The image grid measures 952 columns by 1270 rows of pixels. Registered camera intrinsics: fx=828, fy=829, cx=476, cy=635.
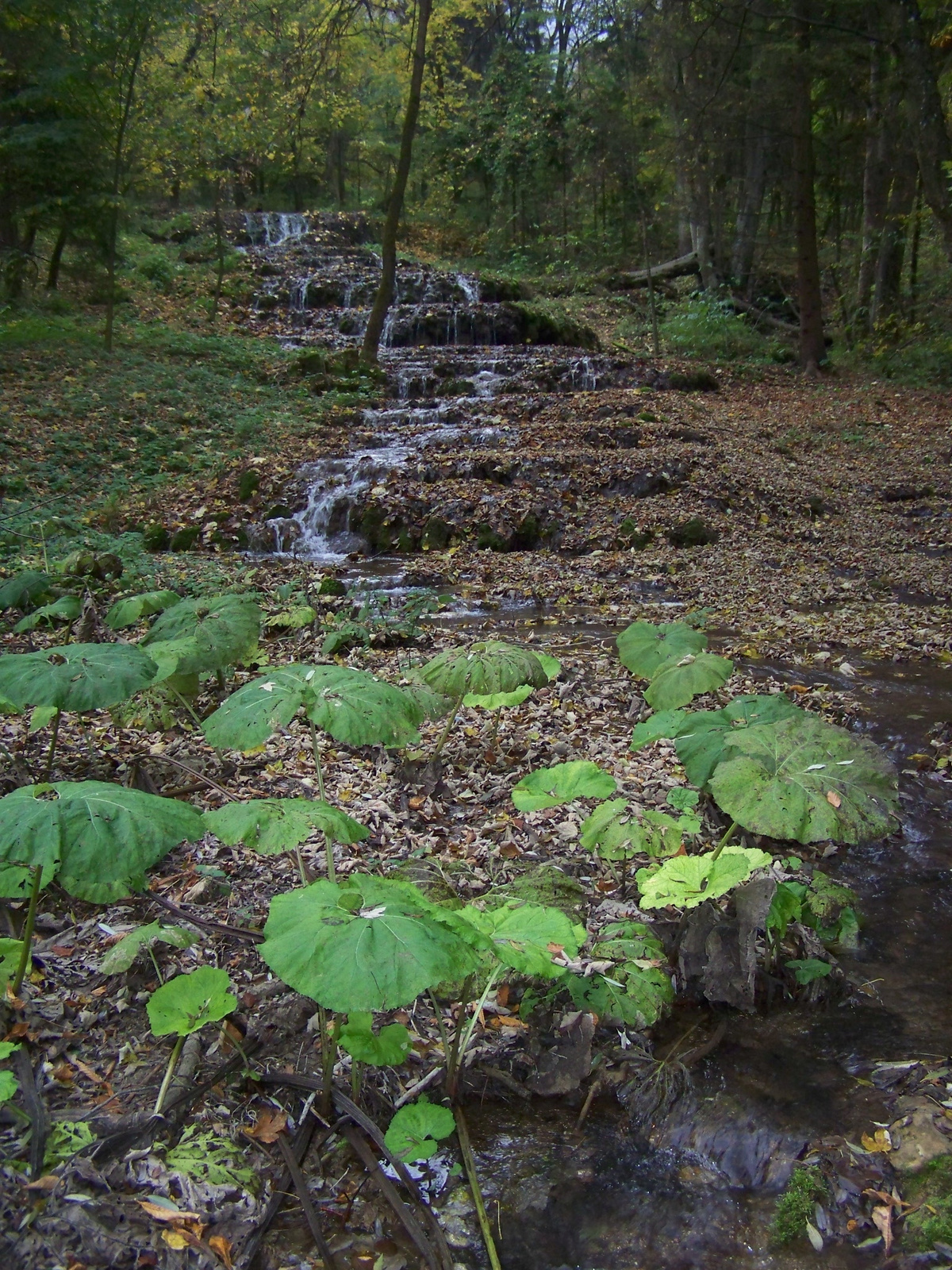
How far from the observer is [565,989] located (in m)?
2.49

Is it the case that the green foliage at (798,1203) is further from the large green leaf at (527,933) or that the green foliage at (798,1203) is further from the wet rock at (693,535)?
the wet rock at (693,535)

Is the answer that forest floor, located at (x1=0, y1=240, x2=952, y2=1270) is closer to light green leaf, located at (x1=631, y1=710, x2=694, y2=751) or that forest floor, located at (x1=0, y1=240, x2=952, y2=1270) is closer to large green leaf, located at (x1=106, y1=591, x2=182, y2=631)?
large green leaf, located at (x1=106, y1=591, x2=182, y2=631)

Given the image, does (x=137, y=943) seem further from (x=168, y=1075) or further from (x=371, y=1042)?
(x=371, y=1042)

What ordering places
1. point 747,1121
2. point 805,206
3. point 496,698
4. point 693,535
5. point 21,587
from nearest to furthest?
point 747,1121, point 496,698, point 21,587, point 693,535, point 805,206

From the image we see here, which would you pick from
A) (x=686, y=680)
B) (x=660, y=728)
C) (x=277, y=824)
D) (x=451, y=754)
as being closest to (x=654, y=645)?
(x=686, y=680)

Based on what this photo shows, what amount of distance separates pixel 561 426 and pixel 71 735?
29.6 ft

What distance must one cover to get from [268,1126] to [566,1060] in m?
0.82

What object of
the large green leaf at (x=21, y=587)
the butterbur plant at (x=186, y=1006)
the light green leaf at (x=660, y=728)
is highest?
the large green leaf at (x=21, y=587)

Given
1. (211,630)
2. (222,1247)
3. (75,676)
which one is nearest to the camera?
(222,1247)

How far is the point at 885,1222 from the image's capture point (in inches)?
72.1

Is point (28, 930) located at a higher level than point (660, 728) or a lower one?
lower

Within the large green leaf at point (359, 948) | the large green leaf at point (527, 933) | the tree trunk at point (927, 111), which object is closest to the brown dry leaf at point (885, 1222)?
the large green leaf at point (527, 933)

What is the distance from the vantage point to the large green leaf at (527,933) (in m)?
1.90

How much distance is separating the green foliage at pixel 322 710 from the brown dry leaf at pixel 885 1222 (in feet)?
5.14
